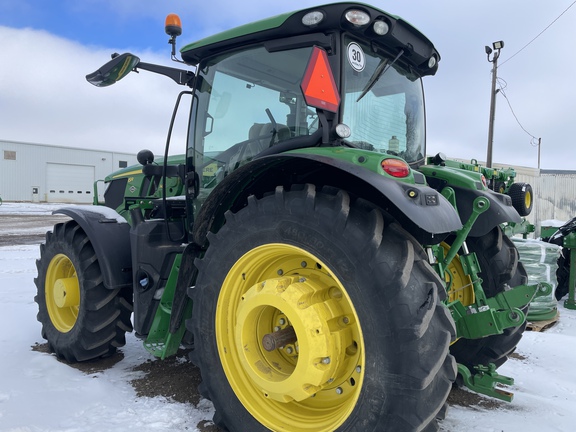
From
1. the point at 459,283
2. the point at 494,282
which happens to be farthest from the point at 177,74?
the point at 494,282

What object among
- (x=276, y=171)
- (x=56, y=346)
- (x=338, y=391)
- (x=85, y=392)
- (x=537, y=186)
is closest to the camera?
(x=338, y=391)

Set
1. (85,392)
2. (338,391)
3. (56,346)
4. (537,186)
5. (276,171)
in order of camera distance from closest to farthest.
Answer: (338,391) → (276,171) → (85,392) → (56,346) → (537,186)

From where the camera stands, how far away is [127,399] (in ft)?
9.83

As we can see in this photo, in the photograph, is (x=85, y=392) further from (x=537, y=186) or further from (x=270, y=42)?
(x=537, y=186)

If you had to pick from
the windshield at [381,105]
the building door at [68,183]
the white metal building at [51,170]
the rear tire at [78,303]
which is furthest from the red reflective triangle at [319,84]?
the building door at [68,183]

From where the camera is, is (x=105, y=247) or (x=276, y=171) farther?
(x=105, y=247)

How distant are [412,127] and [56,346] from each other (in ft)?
Answer: 11.1

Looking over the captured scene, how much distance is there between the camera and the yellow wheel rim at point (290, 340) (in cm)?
213

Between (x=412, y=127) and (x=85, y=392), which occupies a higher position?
(x=412, y=127)

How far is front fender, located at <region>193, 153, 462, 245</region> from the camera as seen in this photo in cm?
198

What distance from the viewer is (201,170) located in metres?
3.29

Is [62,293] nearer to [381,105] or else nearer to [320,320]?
[320,320]

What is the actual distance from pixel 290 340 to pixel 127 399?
1.36 m

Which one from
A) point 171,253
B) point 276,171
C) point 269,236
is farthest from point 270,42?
point 171,253
